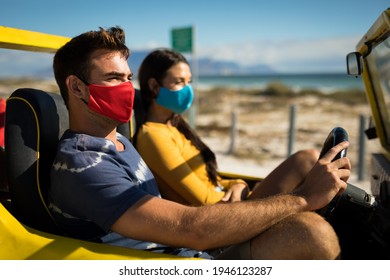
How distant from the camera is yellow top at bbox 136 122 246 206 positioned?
253 centimetres

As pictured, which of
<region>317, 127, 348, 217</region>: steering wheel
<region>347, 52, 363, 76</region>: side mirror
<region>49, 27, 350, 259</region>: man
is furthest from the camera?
<region>347, 52, 363, 76</region>: side mirror

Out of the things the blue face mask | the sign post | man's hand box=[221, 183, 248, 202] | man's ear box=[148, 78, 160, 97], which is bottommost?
man's hand box=[221, 183, 248, 202]

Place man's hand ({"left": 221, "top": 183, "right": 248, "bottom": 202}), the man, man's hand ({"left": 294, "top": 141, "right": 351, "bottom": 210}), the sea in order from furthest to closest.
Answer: the sea → man's hand ({"left": 221, "top": 183, "right": 248, "bottom": 202}) → man's hand ({"left": 294, "top": 141, "right": 351, "bottom": 210}) → the man

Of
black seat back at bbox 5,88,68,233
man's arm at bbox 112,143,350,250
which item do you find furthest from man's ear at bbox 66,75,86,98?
man's arm at bbox 112,143,350,250

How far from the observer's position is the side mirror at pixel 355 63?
7.64ft

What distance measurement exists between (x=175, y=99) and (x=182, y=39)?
4441 mm

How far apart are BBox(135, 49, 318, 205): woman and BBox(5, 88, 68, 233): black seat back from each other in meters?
0.77

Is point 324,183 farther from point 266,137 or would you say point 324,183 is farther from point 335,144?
point 266,137

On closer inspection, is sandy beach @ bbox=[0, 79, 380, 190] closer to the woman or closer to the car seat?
the woman

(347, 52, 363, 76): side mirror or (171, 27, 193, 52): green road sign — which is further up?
(171, 27, 193, 52): green road sign

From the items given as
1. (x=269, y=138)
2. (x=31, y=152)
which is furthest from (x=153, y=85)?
(x=269, y=138)

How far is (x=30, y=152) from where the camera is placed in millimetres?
1759

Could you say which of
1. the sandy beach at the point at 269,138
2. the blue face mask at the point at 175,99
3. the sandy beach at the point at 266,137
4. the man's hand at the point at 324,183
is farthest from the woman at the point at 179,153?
the sandy beach at the point at 269,138
